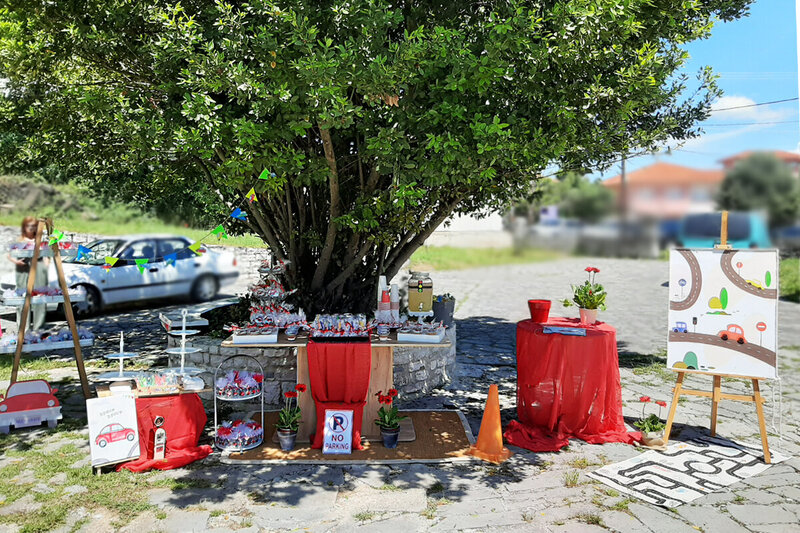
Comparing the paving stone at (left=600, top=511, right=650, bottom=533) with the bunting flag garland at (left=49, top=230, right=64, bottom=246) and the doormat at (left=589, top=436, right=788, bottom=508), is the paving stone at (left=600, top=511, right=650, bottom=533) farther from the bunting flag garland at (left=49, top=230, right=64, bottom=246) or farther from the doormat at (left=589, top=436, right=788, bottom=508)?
the bunting flag garland at (left=49, top=230, right=64, bottom=246)

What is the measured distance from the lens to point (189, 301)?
1248 cm

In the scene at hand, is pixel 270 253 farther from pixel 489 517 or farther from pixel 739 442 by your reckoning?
pixel 739 442

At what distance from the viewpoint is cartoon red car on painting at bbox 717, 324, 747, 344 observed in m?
5.03

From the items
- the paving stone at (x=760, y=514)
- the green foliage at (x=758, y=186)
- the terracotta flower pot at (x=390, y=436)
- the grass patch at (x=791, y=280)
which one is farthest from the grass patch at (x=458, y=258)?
the paving stone at (x=760, y=514)

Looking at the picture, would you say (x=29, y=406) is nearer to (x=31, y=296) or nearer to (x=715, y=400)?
(x=31, y=296)

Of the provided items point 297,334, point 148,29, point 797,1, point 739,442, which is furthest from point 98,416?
point 797,1

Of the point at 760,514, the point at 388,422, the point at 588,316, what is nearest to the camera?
the point at 760,514

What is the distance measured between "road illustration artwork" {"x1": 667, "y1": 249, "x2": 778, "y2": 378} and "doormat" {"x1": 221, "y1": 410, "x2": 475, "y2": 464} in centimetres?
213

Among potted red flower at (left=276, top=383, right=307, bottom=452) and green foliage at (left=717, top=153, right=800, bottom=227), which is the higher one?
green foliage at (left=717, top=153, right=800, bottom=227)

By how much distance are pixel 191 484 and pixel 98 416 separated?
3.10 ft

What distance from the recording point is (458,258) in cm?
1700

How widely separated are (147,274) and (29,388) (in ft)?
20.6

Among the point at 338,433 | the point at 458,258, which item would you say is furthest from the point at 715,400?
the point at 458,258

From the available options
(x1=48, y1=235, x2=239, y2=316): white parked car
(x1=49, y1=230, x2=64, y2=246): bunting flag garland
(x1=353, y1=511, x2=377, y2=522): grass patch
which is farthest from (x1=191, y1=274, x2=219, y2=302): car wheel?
(x1=353, y1=511, x2=377, y2=522): grass patch
